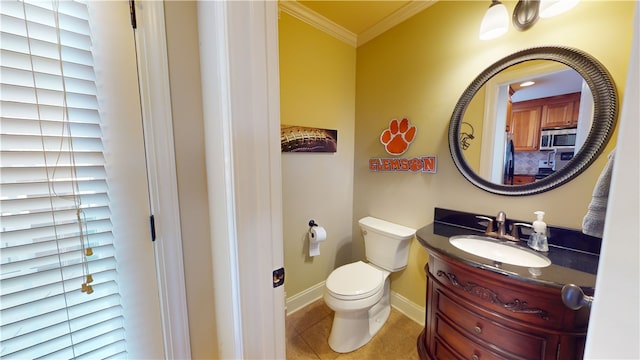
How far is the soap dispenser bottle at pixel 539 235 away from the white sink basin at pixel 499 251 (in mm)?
40

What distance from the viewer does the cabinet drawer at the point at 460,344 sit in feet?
3.20

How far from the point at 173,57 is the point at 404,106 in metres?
1.54

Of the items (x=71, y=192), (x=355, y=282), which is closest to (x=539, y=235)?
(x=355, y=282)

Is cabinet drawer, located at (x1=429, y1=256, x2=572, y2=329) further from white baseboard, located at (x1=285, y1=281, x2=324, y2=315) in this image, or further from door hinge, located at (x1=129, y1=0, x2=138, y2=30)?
door hinge, located at (x1=129, y1=0, x2=138, y2=30)

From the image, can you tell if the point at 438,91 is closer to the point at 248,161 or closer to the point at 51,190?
the point at 248,161

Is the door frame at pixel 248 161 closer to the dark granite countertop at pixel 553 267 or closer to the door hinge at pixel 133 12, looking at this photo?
the door hinge at pixel 133 12

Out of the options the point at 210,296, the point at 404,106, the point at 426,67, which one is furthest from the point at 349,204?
the point at 210,296

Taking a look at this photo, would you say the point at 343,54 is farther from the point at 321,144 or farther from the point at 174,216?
the point at 174,216

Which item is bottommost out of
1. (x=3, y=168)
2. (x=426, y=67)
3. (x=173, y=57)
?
(x=3, y=168)

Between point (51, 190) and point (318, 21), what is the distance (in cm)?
190

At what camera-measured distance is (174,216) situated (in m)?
0.82

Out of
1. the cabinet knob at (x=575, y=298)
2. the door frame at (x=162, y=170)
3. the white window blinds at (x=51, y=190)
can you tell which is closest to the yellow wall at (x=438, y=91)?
the cabinet knob at (x=575, y=298)

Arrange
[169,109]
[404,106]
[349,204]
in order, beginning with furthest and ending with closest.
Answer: [349,204] → [404,106] → [169,109]

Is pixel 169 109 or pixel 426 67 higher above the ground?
pixel 426 67
